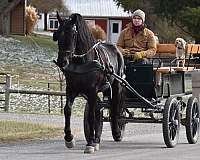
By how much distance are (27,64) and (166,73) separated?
3009cm

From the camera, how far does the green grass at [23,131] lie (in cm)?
1494

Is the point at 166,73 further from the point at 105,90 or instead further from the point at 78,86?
the point at 78,86

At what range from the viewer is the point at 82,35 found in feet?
40.7

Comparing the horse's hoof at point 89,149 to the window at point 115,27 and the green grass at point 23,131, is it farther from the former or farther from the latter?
the window at point 115,27

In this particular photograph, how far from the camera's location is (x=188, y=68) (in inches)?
602

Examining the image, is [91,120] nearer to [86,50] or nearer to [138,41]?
[86,50]

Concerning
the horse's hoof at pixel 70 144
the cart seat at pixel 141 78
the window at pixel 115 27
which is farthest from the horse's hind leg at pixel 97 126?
the window at pixel 115 27

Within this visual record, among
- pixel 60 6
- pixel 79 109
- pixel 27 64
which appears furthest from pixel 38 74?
pixel 60 6

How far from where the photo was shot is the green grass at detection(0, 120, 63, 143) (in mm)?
14941

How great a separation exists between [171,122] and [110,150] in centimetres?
150

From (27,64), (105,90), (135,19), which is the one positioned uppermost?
(135,19)

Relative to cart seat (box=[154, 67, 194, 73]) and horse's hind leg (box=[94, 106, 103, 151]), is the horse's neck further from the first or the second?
cart seat (box=[154, 67, 194, 73])

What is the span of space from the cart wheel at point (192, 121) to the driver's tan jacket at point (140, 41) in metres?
1.35

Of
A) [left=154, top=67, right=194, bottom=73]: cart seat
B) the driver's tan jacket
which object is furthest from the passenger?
[left=154, top=67, right=194, bottom=73]: cart seat
